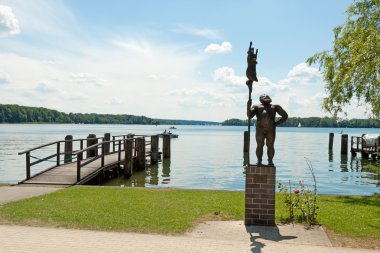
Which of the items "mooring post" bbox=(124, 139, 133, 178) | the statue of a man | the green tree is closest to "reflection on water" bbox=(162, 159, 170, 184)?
"mooring post" bbox=(124, 139, 133, 178)

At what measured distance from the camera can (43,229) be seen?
28.2 ft

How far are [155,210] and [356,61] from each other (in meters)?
8.46

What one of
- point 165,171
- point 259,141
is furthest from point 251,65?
point 165,171

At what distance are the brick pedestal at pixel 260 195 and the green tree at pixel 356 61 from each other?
6.74m

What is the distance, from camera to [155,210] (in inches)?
417

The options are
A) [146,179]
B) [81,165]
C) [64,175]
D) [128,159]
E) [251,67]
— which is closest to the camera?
[251,67]

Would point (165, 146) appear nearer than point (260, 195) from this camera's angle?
No

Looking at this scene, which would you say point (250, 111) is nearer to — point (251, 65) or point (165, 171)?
point (251, 65)

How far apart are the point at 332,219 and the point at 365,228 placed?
93 centimetres

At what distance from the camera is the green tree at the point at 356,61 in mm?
13953

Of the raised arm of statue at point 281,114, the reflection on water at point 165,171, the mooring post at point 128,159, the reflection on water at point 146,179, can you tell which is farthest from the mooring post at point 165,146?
the raised arm of statue at point 281,114

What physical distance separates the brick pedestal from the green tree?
6.74m

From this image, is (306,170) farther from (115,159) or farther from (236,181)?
(115,159)

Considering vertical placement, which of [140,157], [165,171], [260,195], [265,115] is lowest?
[165,171]
